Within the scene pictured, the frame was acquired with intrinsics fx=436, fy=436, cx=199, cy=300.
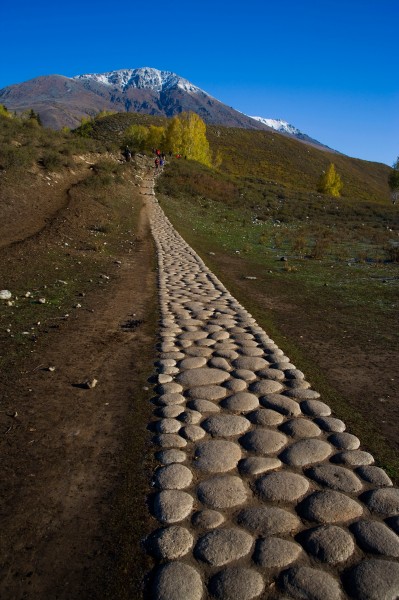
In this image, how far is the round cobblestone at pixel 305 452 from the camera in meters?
3.08

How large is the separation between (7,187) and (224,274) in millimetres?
9016

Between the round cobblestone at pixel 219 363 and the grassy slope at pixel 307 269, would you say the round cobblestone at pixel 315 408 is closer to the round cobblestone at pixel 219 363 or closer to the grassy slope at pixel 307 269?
the grassy slope at pixel 307 269

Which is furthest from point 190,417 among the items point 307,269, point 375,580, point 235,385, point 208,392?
point 307,269

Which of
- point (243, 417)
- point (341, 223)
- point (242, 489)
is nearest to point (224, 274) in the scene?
point (243, 417)

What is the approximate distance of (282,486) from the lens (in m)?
2.80

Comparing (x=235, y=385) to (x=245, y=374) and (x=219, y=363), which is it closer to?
(x=245, y=374)

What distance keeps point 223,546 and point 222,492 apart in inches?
17.2

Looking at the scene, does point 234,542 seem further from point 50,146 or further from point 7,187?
point 50,146

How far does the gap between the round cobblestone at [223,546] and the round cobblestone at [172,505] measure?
22cm

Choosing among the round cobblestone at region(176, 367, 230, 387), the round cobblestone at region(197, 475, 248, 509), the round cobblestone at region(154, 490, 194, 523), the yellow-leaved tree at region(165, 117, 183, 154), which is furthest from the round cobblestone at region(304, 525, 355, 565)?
the yellow-leaved tree at region(165, 117, 183, 154)

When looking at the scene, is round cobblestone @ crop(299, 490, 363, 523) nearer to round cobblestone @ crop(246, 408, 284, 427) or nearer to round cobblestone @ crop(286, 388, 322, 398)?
round cobblestone @ crop(246, 408, 284, 427)

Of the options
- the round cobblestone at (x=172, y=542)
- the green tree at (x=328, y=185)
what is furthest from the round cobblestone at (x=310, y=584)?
the green tree at (x=328, y=185)

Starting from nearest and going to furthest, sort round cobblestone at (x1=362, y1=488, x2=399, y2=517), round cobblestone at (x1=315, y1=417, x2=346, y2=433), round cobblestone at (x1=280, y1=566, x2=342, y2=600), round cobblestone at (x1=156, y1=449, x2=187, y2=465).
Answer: round cobblestone at (x1=280, y1=566, x2=342, y2=600), round cobblestone at (x1=362, y1=488, x2=399, y2=517), round cobblestone at (x1=156, y1=449, x2=187, y2=465), round cobblestone at (x1=315, y1=417, x2=346, y2=433)

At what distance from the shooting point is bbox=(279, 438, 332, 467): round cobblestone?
10.1 ft
